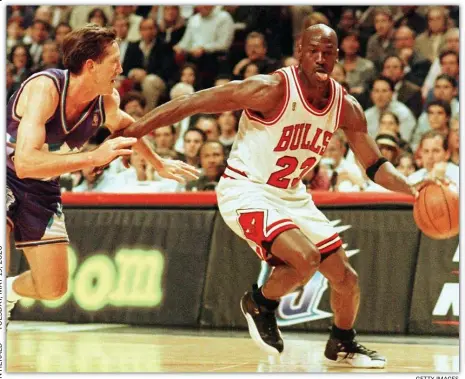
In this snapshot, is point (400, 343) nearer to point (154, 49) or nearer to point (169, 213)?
point (169, 213)

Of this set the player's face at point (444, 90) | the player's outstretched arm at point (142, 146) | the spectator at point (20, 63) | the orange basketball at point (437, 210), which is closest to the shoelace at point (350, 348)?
the orange basketball at point (437, 210)

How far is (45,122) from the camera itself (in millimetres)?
5598

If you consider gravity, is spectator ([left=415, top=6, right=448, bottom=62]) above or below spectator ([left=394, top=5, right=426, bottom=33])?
below

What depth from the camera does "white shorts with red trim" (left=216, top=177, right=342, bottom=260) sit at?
19.5 feet

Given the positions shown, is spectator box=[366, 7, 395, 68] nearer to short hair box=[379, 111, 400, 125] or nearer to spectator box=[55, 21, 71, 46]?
short hair box=[379, 111, 400, 125]

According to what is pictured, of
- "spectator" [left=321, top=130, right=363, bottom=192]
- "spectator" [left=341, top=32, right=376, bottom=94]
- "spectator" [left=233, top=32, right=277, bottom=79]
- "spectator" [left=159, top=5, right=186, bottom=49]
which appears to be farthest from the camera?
"spectator" [left=159, top=5, right=186, bottom=49]

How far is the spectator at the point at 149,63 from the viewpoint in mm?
12656

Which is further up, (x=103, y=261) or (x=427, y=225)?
(x=427, y=225)

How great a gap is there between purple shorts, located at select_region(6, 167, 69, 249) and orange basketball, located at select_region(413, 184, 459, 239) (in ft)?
8.33

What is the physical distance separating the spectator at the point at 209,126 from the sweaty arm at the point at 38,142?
5.38 m

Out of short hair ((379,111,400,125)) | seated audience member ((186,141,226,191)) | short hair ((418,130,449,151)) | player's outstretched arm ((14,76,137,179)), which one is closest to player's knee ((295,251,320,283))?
player's outstretched arm ((14,76,137,179))

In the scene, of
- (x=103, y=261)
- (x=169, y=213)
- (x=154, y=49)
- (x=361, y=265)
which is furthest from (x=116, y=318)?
(x=154, y=49)

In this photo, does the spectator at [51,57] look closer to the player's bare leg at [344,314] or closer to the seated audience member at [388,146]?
the seated audience member at [388,146]

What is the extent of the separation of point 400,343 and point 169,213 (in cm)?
277
